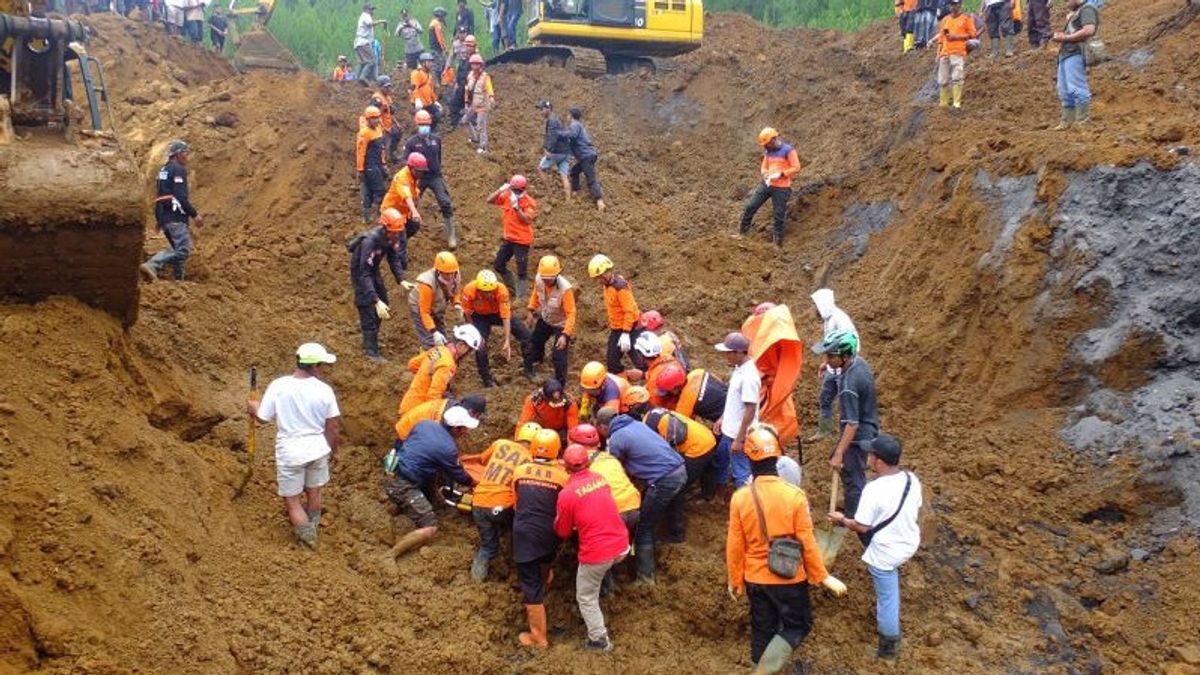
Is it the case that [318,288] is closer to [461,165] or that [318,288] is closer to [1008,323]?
[461,165]

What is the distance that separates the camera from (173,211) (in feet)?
36.3

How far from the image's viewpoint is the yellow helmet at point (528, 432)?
25.6 feet

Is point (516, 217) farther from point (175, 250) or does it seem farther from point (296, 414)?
point (296, 414)

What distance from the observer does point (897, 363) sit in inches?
399

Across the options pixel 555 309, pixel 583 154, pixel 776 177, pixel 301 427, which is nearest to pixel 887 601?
pixel 301 427

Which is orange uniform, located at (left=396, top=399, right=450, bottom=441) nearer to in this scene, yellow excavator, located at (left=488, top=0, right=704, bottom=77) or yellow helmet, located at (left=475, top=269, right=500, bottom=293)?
yellow helmet, located at (left=475, top=269, right=500, bottom=293)

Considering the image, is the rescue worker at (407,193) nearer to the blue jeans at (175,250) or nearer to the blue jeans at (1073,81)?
the blue jeans at (175,250)

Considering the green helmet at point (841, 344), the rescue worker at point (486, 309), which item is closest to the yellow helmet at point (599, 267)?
the rescue worker at point (486, 309)

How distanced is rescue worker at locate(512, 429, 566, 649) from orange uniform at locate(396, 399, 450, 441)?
1.36 meters

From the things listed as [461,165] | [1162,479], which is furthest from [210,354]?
[1162,479]

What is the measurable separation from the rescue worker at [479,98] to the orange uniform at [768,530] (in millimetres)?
11638

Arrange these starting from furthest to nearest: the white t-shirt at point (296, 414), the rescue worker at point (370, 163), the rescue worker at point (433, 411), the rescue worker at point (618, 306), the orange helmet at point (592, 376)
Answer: the rescue worker at point (370, 163), the rescue worker at point (618, 306), the orange helmet at point (592, 376), the rescue worker at point (433, 411), the white t-shirt at point (296, 414)

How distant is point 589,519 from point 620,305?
12.6 feet

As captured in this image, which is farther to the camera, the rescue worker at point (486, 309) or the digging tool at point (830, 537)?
the rescue worker at point (486, 309)
